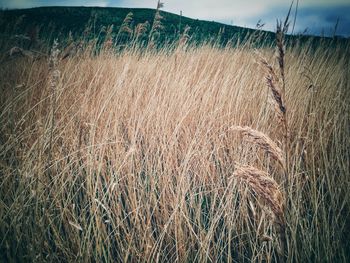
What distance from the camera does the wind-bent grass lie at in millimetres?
1097

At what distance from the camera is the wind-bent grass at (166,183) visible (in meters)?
1.10

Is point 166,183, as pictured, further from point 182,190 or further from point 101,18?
point 101,18

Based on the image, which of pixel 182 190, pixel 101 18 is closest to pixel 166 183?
pixel 182 190

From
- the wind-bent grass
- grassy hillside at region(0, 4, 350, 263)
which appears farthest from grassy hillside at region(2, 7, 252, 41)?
grassy hillside at region(0, 4, 350, 263)

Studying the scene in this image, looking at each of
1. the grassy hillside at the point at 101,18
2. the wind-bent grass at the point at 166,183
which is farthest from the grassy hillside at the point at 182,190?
the grassy hillside at the point at 101,18

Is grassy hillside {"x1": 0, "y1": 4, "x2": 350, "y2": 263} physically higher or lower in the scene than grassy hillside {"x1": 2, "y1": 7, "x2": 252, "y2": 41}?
lower

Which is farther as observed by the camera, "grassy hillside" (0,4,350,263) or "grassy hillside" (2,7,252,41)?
"grassy hillside" (2,7,252,41)

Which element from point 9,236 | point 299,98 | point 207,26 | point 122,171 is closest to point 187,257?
point 122,171

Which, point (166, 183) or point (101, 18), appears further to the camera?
point (101, 18)

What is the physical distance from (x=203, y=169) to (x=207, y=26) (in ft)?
63.0

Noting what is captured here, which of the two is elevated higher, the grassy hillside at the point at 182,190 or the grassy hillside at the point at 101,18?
the grassy hillside at the point at 101,18

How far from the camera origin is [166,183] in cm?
143

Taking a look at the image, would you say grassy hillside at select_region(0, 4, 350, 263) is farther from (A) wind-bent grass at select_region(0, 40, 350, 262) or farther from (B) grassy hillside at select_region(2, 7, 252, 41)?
(B) grassy hillside at select_region(2, 7, 252, 41)

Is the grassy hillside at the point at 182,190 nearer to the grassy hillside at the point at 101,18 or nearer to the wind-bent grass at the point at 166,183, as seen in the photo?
the wind-bent grass at the point at 166,183
